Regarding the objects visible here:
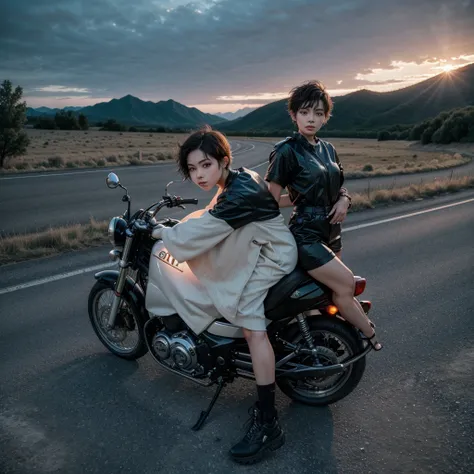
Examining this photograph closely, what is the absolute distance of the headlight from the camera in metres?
3.32

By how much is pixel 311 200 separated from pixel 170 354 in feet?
4.86

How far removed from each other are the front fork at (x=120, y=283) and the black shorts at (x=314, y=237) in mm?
1203

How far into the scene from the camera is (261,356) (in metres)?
2.81

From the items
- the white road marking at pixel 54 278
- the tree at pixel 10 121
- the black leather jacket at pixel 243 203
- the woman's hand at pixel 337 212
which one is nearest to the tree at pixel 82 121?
the tree at pixel 10 121

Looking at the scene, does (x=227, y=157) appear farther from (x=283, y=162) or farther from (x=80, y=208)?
(x=80, y=208)

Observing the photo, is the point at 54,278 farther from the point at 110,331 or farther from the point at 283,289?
the point at 283,289

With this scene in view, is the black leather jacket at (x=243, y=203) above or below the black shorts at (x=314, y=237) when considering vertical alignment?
above

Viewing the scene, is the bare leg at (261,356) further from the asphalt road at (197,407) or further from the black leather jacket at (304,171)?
the black leather jacket at (304,171)

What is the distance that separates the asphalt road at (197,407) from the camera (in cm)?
271

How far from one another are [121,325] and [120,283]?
43cm

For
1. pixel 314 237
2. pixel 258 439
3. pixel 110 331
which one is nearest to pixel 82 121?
pixel 110 331

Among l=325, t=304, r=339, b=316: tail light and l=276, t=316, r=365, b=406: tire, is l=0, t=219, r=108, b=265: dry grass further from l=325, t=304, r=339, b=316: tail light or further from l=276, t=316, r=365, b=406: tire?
l=325, t=304, r=339, b=316: tail light

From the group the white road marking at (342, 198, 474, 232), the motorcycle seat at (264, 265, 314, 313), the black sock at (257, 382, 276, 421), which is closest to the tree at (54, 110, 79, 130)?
the white road marking at (342, 198, 474, 232)

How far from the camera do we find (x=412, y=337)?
13.9 feet
